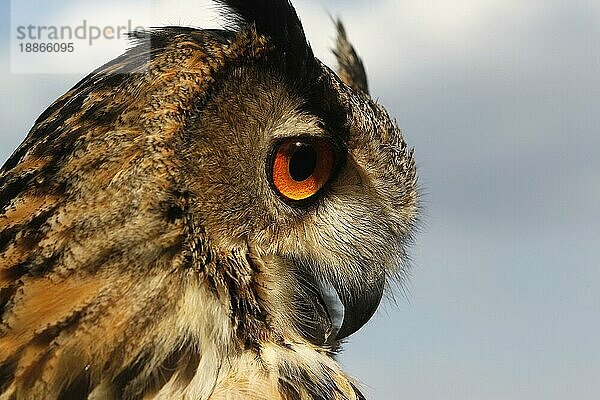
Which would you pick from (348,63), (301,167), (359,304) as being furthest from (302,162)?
(348,63)

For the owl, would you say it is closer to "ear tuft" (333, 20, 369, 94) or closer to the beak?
the beak

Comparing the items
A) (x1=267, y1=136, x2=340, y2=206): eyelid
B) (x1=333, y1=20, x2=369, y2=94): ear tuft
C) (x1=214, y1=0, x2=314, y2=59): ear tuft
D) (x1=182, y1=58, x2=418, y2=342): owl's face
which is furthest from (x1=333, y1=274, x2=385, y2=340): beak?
(x1=333, y1=20, x2=369, y2=94): ear tuft

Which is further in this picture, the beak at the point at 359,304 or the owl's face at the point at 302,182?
the beak at the point at 359,304

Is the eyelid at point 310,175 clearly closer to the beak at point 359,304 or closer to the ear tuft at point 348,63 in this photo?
the beak at point 359,304

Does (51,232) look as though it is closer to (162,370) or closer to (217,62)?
(162,370)

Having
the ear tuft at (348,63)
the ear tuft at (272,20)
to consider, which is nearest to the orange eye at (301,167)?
the ear tuft at (272,20)

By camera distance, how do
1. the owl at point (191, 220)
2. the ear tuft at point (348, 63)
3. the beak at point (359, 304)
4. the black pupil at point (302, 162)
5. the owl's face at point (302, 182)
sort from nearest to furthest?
the owl at point (191, 220), the owl's face at point (302, 182), the black pupil at point (302, 162), the beak at point (359, 304), the ear tuft at point (348, 63)
